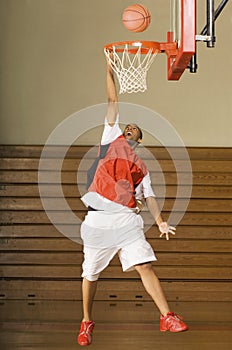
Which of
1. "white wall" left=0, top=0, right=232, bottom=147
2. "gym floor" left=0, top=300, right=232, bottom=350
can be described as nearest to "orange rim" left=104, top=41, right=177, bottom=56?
"gym floor" left=0, top=300, right=232, bottom=350

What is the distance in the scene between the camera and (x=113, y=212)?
6.43 metres

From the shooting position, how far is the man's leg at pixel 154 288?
6004mm

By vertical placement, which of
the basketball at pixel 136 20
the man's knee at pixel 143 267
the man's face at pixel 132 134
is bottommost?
the man's knee at pixel 143 267

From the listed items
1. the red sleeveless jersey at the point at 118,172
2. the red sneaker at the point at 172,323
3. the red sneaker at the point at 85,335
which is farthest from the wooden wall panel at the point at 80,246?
the red sneaker at the point at 172,323

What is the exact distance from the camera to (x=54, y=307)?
924cm

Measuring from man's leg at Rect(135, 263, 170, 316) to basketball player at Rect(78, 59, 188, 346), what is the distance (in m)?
0.01

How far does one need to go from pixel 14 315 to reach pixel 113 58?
3.69 m

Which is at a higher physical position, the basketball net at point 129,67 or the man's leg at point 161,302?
the basketball net at point 129,67

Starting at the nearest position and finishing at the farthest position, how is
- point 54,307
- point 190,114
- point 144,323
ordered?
point 144,323
point 54,307
point 190,114

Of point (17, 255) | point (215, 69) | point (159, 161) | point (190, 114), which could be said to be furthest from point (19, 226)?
point (215, 69)

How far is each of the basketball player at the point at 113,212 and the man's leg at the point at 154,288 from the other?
0.05 feet

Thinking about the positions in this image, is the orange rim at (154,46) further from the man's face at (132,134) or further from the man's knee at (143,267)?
the man's knee at (143,267)

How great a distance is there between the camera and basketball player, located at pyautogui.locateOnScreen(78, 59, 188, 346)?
625 cm

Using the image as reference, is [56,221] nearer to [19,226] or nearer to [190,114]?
[19,226]
